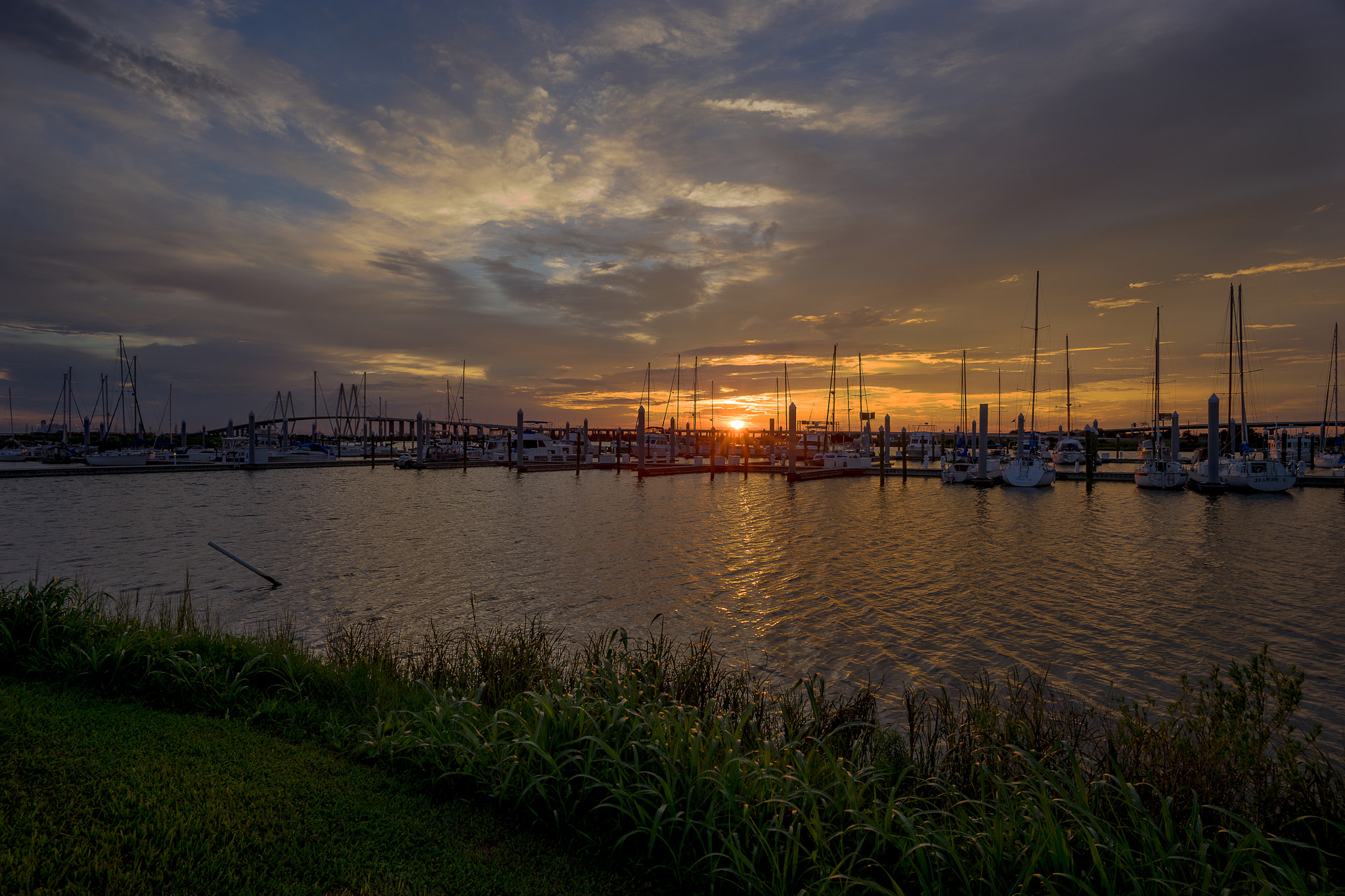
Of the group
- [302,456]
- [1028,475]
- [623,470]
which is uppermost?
[1028,475]

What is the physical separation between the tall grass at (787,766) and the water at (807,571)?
154 inches

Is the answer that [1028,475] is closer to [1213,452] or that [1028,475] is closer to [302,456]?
[1213,452]

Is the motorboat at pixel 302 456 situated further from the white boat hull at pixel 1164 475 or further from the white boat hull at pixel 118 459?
the white boat hull at pixel 1164 475

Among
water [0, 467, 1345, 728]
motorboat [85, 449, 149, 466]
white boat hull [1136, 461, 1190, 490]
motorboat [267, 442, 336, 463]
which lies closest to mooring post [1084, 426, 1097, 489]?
white boat hull [1136, 461, 1190, 490]

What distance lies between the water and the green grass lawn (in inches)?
283

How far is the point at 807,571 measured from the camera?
1959 cm

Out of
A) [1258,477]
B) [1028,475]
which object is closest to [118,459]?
[1028,475]

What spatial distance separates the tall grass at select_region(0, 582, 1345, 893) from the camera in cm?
397

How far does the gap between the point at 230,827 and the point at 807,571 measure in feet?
55.3

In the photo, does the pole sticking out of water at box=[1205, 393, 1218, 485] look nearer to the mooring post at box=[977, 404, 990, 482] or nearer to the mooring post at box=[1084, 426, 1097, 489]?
the mooring post at box=[1084, 426, 1097, 489]

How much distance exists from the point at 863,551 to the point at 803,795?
19327 millimetres

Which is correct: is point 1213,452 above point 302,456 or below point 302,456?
above

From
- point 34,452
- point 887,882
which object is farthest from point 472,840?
point 34,452

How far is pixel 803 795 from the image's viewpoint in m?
4.71
